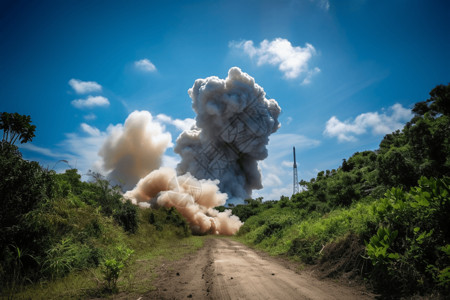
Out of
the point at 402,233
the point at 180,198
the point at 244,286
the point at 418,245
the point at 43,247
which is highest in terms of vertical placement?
the point at 180,198

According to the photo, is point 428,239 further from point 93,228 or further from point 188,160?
point 188,160

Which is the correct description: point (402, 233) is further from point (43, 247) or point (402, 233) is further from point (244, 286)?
point (43, 247)

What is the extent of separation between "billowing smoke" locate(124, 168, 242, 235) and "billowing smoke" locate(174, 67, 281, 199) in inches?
780

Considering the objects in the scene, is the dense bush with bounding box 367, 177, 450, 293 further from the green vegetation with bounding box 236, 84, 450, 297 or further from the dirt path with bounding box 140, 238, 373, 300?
the dirt path with bounding box 140, 238, 373, 300

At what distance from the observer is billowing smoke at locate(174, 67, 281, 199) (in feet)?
173

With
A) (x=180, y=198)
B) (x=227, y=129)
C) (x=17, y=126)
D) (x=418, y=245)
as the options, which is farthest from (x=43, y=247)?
(x=227, y=129)

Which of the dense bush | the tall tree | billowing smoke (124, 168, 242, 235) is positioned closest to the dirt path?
the dense bush

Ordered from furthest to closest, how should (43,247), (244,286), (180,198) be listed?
(180,198)
(43,247)
(244,286)

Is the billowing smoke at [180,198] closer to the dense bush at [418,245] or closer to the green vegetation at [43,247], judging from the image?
the green vegetation at [43,247]

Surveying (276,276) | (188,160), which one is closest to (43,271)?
(276,276)

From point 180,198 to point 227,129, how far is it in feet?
102

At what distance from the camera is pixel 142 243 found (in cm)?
1323

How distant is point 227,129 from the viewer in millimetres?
56094

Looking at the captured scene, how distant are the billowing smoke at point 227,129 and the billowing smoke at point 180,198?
19.8 m
